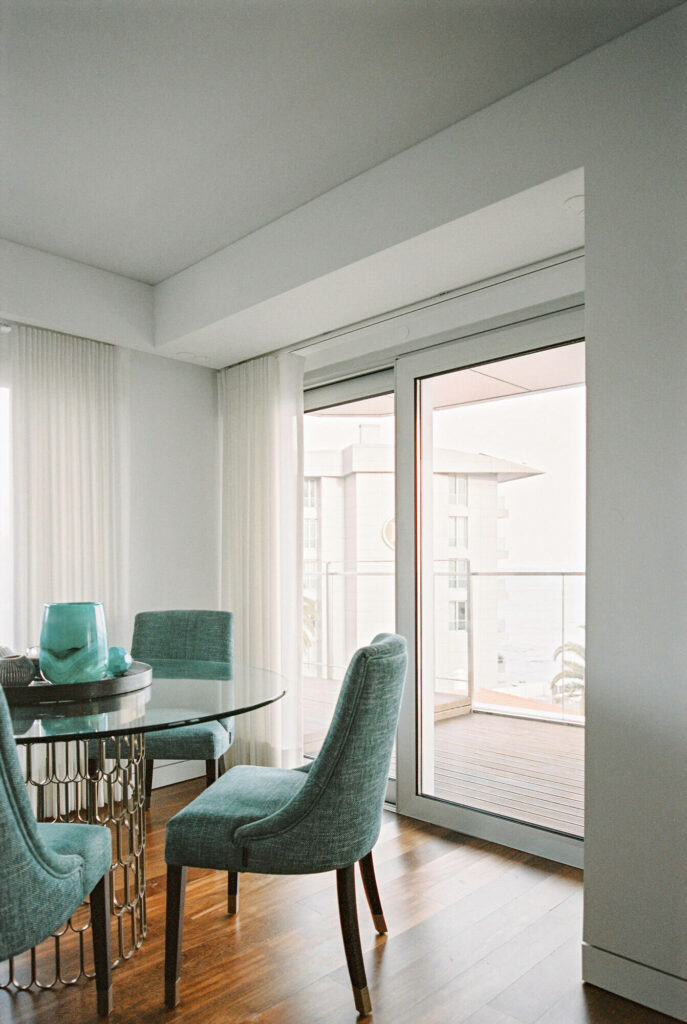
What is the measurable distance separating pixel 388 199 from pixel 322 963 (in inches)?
101

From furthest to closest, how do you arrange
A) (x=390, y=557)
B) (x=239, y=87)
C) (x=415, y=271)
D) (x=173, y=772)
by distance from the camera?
(x=173, y=772) → (x=390, y=557) → (x=415, y=271) → (x=239, y=87)

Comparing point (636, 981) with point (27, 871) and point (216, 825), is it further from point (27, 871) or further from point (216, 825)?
point (27, 871)

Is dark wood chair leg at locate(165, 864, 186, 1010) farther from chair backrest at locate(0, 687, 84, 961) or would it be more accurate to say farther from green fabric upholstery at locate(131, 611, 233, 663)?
green fabric upholstery at locate(131, 611, 233, 663)

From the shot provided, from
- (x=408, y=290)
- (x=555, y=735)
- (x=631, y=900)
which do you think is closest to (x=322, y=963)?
(x=631, y=900)

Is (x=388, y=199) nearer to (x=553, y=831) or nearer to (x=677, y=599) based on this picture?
(x=677, y=599)

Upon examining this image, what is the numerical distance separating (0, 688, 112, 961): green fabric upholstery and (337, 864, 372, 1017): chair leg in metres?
0.68

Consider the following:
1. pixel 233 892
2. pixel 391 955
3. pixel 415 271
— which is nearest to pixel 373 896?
pixel 391 955

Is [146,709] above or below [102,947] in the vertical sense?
above

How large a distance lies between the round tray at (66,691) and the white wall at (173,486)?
5.87 feet

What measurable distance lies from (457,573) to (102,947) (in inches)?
81.2

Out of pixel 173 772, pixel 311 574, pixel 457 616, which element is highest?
pixel 311 574

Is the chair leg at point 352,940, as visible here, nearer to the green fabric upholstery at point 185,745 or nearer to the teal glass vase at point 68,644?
the teal glass vase at point 68,644

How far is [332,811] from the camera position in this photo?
1.96m

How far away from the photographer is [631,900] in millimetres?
2053
